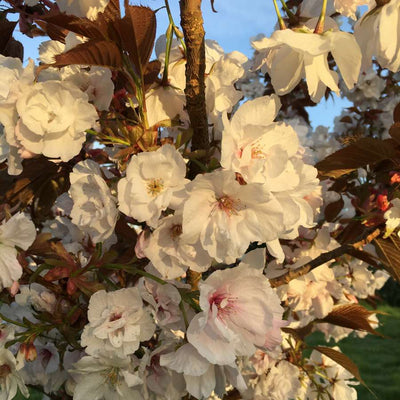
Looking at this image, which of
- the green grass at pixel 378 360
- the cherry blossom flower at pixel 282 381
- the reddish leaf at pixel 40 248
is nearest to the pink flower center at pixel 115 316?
the reddish leaf at pixel 40 248

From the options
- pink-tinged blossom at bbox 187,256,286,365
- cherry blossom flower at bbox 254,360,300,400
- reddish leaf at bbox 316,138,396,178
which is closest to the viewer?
pink-tinged blossom at bbox 187,256,286,365

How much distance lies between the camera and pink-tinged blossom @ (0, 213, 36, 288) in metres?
0.96

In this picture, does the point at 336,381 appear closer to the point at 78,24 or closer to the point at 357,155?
the point at 357,155

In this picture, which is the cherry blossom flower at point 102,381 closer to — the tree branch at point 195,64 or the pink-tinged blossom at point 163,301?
the pink-tinged blossom at point 163,301

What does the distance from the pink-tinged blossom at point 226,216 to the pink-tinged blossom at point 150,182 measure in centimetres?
5

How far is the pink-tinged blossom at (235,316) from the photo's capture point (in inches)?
35.5

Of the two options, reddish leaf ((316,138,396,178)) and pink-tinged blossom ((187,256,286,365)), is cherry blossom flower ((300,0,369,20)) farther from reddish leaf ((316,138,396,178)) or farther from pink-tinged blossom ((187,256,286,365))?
pink-tinged blossom ((187,256,286,365))

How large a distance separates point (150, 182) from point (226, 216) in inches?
5.6

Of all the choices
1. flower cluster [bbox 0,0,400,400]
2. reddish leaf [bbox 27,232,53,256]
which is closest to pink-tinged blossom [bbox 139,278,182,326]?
flower cluster [bbox 0,0,400,400]

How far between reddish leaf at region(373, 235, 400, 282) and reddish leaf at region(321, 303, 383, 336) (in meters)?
0.13

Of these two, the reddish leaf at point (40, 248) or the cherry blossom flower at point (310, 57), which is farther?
the reddish leaf at point (40, 248)

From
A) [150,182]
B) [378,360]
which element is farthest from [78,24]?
→ [378,360]

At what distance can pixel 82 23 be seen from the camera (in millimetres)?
868

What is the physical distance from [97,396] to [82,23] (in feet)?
2.45
